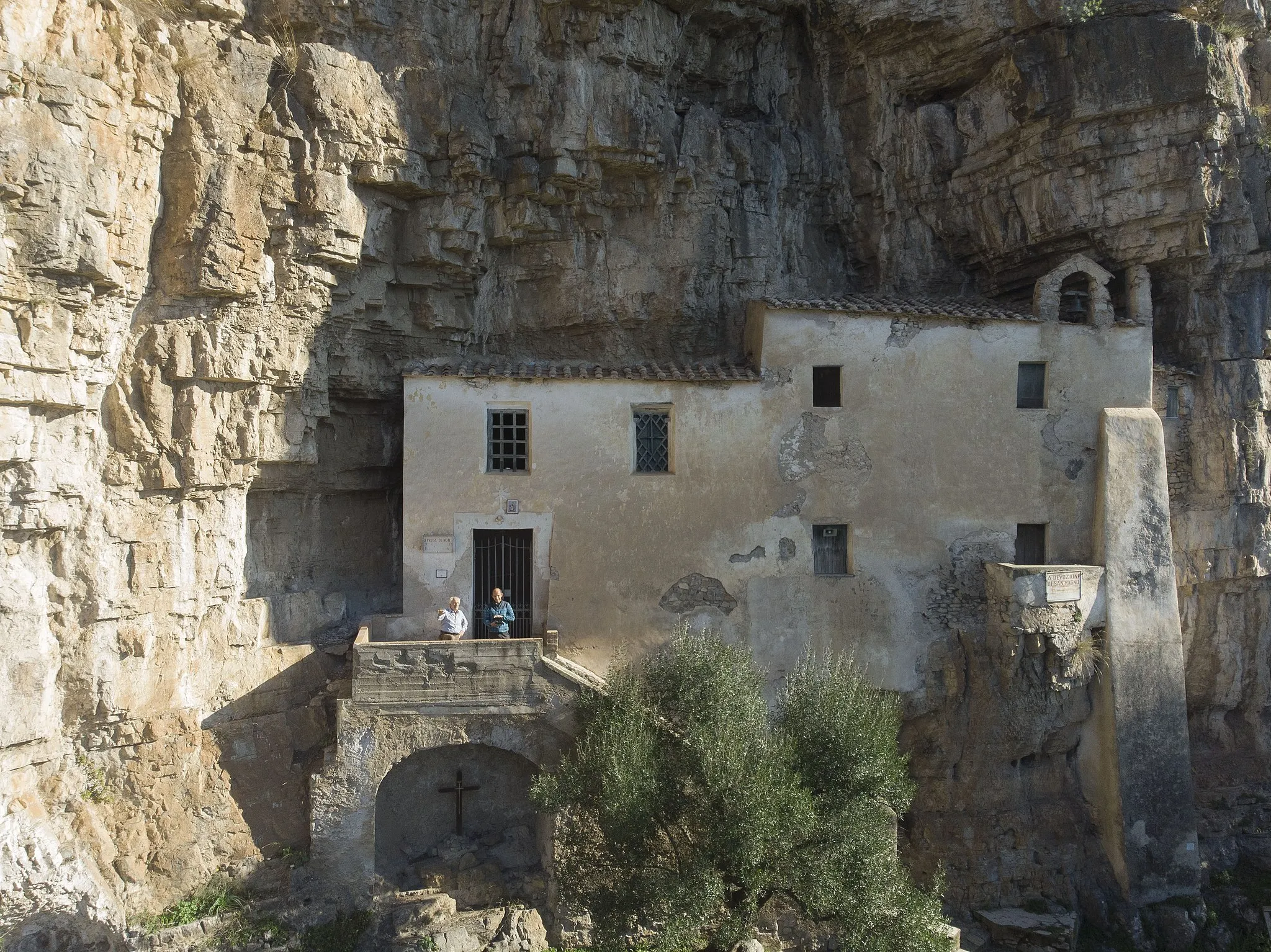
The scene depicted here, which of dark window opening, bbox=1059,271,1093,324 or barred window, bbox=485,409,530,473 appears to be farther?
dark window opening, bbox=1059,271,1093,324

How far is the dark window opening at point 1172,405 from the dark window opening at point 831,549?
7235 millimetres

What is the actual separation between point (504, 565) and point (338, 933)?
6.02 meters

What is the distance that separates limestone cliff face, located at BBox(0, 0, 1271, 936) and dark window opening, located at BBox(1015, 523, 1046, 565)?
121 centimetres

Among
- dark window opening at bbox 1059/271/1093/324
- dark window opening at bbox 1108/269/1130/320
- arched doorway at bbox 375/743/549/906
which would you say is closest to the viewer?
arched doorway at bbox 375/743/549/906

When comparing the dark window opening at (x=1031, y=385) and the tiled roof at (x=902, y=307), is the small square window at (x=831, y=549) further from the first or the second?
the dark window opening at (x=1031, y=385)

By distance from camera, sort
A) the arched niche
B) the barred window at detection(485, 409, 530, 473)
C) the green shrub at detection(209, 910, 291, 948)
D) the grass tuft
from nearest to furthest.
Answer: the green shrub at detection(209, 910, 291, 948) < the barred window at detection(485, 409, 530, 473) < the grass tuft < the arched niche

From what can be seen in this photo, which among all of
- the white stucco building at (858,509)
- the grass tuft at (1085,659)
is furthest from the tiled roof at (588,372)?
the grass tuft at (1085,659)

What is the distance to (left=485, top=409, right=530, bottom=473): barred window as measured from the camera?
16.1 meters

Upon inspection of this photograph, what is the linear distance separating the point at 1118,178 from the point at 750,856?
14154 millimetres

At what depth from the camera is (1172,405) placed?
1853cm

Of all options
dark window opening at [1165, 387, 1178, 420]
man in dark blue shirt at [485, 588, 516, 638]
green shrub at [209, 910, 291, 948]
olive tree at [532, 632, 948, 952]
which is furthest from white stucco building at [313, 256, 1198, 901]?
green shrub at [209, 910, 291, 948]

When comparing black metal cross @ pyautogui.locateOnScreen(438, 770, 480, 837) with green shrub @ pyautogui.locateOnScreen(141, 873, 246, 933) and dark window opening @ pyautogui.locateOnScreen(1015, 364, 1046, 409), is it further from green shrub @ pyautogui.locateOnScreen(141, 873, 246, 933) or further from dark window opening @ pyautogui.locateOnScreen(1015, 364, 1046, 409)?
dark window opening @ pyautogui.locateOnScreen(1015, 364, 1046, 409)

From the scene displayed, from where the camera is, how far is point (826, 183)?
20.5 meters

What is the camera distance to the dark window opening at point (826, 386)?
17.0m
